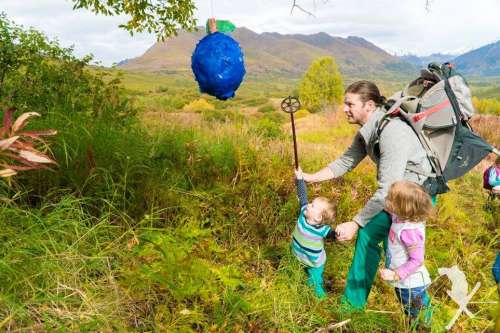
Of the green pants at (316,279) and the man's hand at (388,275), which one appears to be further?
the green pants at (316,279)

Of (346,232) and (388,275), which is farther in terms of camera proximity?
(346,232)

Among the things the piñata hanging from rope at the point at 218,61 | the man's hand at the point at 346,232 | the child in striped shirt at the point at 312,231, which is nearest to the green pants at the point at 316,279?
A: the child in striped shirt at the point at 312,231

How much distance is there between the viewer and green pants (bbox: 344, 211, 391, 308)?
286 cm

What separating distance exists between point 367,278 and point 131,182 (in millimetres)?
1997

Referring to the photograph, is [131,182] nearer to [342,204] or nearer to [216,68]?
[216,68]

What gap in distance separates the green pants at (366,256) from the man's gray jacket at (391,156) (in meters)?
0.09

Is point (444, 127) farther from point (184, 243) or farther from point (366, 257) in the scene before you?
point (184, 243)

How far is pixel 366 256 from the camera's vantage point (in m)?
2.96

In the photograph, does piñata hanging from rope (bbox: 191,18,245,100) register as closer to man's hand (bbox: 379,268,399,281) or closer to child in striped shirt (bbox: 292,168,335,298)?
child in striped shirt (bbox: 292,168,335,298)

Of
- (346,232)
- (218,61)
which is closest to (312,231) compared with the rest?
(346,232)

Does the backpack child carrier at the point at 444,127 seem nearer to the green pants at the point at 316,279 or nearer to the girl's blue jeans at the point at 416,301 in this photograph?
the girl's blue jeans at the point at 416,301

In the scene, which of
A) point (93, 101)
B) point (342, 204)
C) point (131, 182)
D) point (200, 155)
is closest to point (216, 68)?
point (131, 182)

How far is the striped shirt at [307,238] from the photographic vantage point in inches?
121

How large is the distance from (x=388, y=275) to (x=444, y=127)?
1036mm
